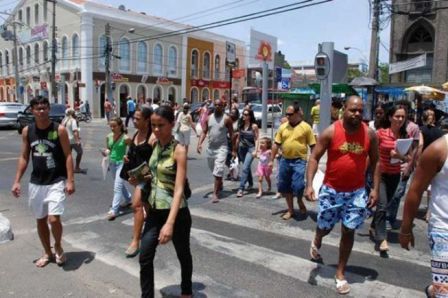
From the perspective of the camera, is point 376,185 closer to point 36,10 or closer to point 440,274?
point 440,274

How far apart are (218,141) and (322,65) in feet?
9.57

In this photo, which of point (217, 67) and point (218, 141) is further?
point (217, 67)

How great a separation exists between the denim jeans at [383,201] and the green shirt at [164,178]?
109 inches

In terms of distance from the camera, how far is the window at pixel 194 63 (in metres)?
50.6

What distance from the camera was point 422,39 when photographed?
101 ft

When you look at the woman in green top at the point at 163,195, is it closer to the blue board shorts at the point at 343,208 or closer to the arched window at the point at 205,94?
the blue board shorts at the point at 343,208

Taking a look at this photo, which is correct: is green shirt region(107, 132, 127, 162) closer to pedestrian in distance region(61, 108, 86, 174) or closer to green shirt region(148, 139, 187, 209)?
green shirt region(148, 139, 187, 209)

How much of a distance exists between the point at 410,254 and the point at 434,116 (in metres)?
2.10

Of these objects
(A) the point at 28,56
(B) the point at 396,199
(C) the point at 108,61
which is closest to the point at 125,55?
(C) the point at 108,61

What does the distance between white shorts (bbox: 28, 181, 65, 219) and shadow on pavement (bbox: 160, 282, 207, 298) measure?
53.8 inches

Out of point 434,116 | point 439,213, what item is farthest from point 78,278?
point 434,116

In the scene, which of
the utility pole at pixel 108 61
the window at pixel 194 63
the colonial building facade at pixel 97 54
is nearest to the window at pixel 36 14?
the colonial building facade at pixel 97 54

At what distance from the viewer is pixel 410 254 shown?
5.34m

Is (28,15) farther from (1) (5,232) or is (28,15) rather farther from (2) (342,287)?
(2) (342,287)
